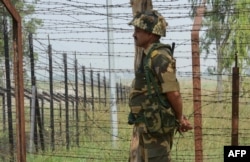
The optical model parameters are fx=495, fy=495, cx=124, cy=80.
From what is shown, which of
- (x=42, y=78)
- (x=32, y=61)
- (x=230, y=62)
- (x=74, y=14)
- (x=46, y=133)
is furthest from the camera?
(x=230, y=62)

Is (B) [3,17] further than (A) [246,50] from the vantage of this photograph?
No

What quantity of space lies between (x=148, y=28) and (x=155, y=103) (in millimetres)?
496

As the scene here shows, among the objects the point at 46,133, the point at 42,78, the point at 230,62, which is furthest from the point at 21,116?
the point at 230,62

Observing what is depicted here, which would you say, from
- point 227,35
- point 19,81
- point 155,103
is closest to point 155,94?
point 155,103

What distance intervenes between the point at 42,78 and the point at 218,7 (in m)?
2.31

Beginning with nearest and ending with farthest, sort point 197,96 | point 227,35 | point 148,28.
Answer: point 148,28 < point 197,96 < point 227,35

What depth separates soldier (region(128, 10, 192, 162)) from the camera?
10.4 feet

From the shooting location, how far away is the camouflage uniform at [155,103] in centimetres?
317

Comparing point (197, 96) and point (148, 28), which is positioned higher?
point (148, 28)

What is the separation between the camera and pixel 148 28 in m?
3.23

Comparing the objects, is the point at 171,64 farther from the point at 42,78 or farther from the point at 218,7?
the point at 42,78

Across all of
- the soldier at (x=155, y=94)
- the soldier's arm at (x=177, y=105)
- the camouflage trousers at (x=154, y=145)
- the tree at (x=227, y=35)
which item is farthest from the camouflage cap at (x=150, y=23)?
the tree at (x=227, y=35)

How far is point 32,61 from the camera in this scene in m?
5.58

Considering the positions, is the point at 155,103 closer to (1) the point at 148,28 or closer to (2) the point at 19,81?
(1) the point at 148,28
